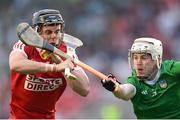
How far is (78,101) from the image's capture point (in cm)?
1154

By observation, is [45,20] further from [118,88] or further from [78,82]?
[118,88]

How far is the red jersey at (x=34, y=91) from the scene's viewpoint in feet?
22.8

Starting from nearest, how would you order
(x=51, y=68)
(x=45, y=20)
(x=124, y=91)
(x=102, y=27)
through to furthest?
(x=51, y=68) < (x=124, y=91) < (x=45, y=20) < (x=102, y=27)

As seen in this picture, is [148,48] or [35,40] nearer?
[35,40]

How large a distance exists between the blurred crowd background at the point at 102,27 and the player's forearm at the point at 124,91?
4.67 m

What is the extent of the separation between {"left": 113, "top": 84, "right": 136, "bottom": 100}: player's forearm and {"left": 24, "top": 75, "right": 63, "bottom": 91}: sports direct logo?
2.16 ft

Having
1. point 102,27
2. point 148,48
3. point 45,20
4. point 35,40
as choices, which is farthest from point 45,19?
point 102,27

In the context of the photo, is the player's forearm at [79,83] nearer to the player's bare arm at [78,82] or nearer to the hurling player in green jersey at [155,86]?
the player's bare arm at [78,82]

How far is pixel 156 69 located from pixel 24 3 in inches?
250

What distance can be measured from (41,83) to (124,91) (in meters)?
0.81

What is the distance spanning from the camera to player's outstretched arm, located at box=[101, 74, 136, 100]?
6469mm

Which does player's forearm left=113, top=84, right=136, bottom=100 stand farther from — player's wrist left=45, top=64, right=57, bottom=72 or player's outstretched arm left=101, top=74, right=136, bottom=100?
player's wrist left=45, top=64, right=57, bottom=72

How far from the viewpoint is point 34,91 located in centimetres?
704

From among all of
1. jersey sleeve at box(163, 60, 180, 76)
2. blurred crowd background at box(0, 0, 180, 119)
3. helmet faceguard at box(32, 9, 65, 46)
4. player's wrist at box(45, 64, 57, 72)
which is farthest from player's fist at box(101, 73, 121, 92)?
blurred crowd background at box(0, 0, 180, 119)
